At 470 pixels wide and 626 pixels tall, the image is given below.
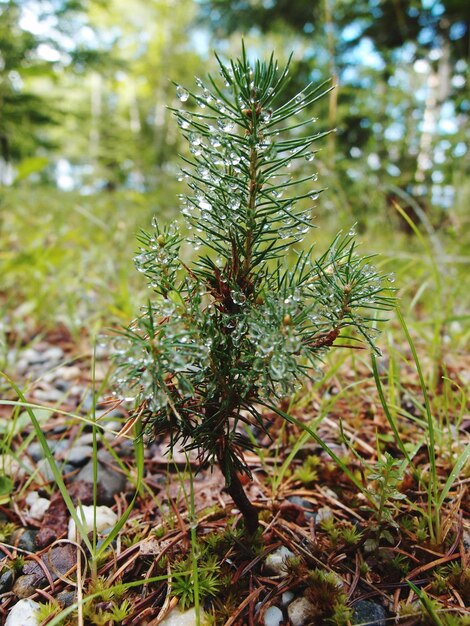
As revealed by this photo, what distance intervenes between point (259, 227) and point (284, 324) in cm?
20

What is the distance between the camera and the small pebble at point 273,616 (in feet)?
2.59

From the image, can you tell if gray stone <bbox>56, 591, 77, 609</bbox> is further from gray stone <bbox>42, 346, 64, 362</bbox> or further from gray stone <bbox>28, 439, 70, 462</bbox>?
gray stone <bbox>42, 346, 64, 362</bbox>

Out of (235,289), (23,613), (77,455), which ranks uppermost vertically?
(235,289)

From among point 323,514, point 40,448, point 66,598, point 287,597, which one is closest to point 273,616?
point 287,597

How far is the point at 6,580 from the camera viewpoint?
91 cm

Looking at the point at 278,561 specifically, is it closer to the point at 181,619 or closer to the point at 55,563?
the point at 181,619

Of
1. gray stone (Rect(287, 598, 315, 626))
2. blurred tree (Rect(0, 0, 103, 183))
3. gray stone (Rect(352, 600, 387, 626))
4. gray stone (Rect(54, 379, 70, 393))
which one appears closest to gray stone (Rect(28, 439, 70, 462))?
gray stone (Rect(54, 379, 70, 393))

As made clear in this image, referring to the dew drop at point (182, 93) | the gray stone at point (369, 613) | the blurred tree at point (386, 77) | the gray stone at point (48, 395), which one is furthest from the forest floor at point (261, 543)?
the blurred tree at point (386, 77)

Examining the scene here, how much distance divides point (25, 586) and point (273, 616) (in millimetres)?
528

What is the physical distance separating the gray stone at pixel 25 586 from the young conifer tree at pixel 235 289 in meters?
0.46

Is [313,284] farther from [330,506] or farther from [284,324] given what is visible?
[330,506]

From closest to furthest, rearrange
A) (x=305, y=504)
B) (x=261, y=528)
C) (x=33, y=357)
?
(x=261, y=528) < (x=305, y=504) < (x=33, y=357)

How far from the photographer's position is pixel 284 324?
0.70 m

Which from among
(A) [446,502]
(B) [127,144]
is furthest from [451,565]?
(B) [127,144]
